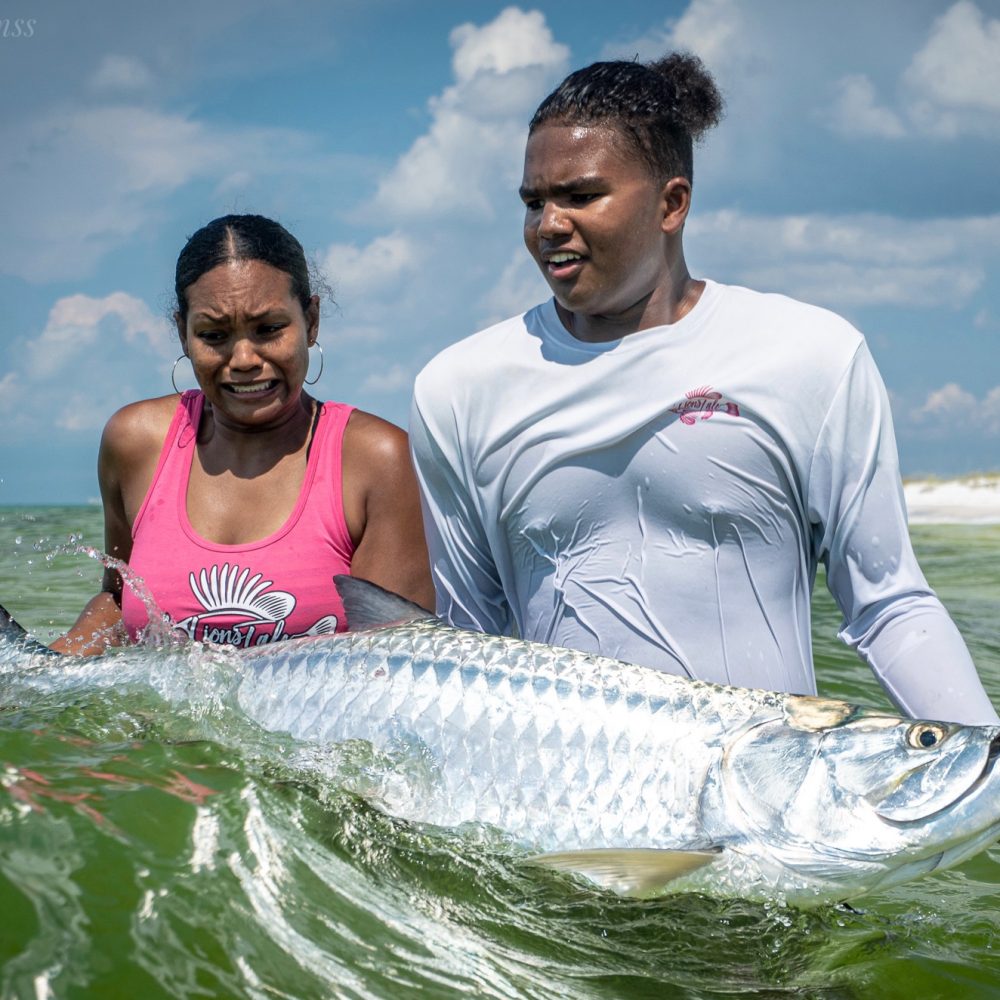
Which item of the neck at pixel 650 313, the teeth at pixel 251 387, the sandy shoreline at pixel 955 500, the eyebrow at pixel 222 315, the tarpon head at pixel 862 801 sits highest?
the sandy shoreline at pixel 955 500

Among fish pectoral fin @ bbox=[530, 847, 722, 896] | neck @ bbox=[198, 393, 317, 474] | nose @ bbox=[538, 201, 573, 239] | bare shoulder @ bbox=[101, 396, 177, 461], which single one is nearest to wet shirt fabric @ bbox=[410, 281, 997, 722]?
nose @ bbox=[538, 201, 573, 239]

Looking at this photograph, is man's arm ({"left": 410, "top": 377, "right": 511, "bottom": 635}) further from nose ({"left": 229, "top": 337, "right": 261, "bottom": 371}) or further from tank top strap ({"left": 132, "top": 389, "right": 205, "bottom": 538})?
tank top strap ({"left": 132, "top": 389, "right": 205, "bottom": 538})

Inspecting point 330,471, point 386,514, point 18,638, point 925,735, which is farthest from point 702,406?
point 18,638

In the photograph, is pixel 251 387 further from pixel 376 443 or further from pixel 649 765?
pixel 649 765

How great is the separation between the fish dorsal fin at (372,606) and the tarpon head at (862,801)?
3.35 ft

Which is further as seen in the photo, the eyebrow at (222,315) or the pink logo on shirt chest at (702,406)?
the eyebrow at (222,315)

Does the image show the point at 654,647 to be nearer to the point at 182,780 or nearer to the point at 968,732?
the point at 968,732

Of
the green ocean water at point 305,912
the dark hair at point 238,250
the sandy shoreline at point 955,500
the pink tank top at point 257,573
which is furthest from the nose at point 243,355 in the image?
the sandy shoreline at point 955,500

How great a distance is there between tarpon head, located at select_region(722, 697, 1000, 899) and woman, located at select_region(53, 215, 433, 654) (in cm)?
174

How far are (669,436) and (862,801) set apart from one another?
108 cm

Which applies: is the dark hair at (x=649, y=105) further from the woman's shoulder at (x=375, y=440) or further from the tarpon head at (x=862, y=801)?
the tarpon head at (x=862, y=801)

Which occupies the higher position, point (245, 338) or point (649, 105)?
point (649, 105)

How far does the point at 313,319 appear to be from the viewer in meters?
4.46

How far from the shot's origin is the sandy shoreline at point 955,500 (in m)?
27.8
